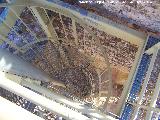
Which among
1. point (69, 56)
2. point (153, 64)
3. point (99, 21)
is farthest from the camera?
point (69, 56)

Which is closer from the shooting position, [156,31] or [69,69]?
[156,31]

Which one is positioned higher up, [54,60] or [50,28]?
[50,28]

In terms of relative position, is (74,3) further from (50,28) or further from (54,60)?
(54,60)

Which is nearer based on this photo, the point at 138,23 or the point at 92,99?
the point at 138,23

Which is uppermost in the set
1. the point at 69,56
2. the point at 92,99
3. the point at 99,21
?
the point at 99,21

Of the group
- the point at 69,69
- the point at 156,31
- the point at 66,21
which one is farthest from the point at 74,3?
the point at 69,69

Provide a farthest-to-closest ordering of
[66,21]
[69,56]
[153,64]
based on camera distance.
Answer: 1. [69,56]
2. [66,21]
3. [153,64]

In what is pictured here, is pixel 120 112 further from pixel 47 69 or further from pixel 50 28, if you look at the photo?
pixel 47 69

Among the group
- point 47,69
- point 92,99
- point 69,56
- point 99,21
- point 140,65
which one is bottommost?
point 92,99

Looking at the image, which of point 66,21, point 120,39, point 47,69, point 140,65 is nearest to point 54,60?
point 47,69
